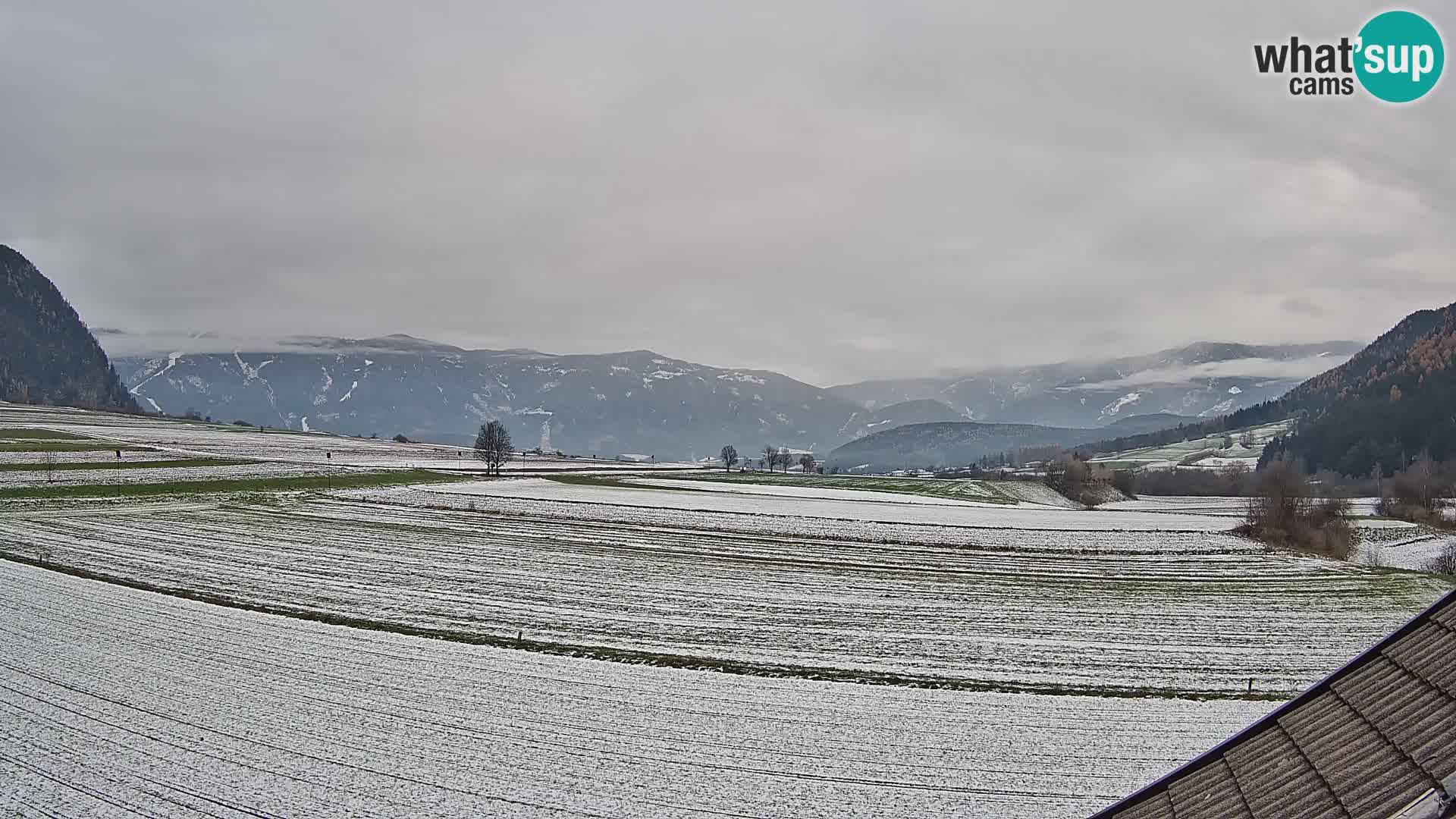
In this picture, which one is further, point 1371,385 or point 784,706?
point 1371,385

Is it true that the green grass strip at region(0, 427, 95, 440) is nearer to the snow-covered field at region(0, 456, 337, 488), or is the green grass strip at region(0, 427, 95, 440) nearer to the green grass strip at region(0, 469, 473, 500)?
the snow-covered field at region(0, 456, 337, 488)

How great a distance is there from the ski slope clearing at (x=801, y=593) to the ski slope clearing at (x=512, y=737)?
114 inches

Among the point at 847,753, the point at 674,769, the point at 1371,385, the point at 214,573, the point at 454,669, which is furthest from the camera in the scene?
the point at 1371,385

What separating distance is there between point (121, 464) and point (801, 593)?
86122mm

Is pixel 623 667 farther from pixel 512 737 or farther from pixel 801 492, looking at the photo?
pixel 801 492

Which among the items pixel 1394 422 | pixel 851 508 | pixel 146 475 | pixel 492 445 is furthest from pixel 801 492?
pixel 1394 422

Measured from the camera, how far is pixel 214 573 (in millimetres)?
36406

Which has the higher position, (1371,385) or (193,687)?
(1371,385)

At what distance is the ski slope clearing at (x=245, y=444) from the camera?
119m

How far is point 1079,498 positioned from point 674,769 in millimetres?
130905

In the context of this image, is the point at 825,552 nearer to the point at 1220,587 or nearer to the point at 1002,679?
the point at 1220,587

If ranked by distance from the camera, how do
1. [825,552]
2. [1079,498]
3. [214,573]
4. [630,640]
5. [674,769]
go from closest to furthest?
1. [674,769]
2. [630,640]
3. [214,573]
4. [825,552]
5. [1079,498]

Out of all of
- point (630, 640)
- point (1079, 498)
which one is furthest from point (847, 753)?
point (1079, 498)

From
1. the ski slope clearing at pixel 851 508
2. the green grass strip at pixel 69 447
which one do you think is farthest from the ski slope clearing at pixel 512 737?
the green grass strip at pixel 69 447
